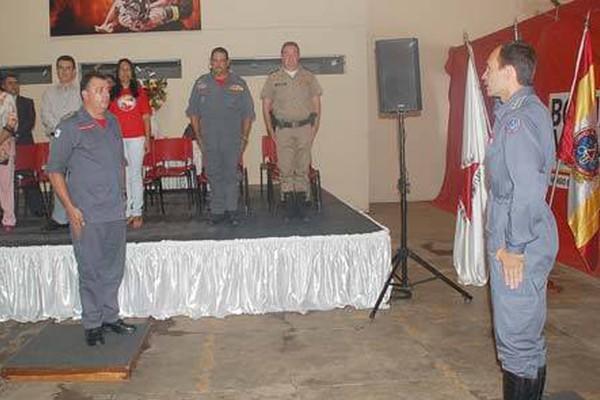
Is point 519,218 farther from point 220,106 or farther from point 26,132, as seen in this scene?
point 26,132

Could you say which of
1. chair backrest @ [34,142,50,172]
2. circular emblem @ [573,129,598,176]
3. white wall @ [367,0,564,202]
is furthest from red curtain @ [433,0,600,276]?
chair backrest @ [34,142,50,172]

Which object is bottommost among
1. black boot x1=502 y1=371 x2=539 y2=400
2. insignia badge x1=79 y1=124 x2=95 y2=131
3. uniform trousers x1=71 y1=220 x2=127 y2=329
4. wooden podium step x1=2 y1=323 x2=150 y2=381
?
wooden podium step x1=2 y1=323 x2=150 y2=381

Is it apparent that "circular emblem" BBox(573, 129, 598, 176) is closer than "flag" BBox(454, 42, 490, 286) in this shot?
Yes

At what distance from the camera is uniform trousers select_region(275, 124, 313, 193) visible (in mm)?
5234

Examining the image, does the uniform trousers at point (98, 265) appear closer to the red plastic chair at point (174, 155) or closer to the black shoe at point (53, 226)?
the black shoe at point (53, 226)

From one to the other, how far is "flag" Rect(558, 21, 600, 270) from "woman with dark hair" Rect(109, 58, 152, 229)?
3.09 meters

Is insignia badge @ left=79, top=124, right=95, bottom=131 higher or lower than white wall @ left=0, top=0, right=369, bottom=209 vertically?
lower

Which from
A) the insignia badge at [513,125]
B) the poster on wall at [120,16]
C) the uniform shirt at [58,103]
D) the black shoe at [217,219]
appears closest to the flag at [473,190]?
the black shoe at [217,219]

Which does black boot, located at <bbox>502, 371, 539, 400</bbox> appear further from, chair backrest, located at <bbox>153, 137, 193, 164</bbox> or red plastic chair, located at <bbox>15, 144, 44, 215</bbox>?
red plastic chair, located at <bbox>15, 144, 44, 215</bbox>

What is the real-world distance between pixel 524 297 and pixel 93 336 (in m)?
2.36

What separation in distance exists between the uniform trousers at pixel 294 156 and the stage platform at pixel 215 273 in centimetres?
81

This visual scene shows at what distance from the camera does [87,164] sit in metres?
3.46

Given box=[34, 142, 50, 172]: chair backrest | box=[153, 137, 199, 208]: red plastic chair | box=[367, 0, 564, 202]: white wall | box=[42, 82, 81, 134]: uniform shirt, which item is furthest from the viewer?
box=[367, 0, 564, 202]: white wall

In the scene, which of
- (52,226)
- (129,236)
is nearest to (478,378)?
(129,236)
